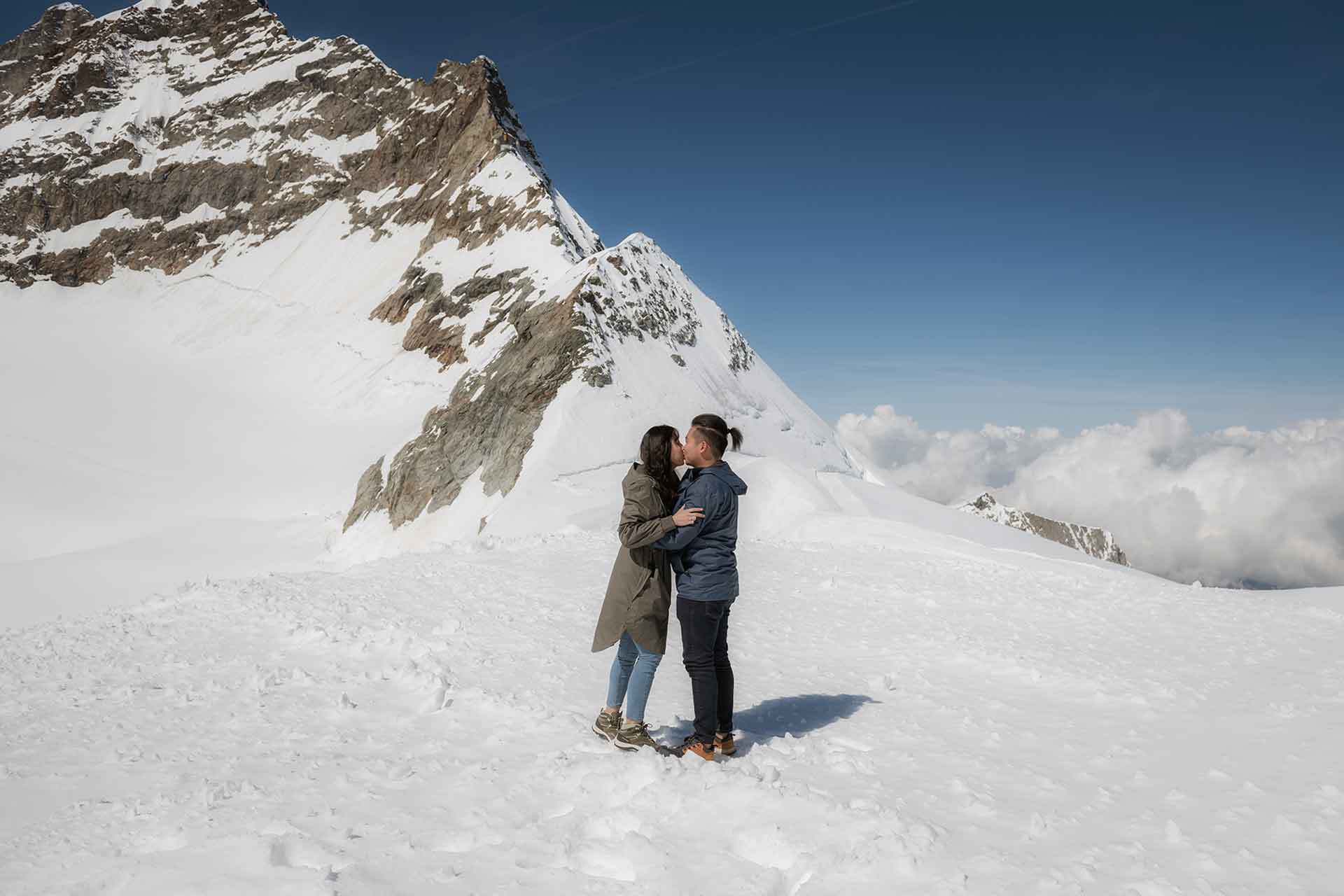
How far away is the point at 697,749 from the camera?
17.3 feet

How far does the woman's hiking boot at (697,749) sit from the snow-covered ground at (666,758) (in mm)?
113

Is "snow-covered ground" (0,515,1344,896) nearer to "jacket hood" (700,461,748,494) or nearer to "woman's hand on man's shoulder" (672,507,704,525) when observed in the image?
"woman's hand on man's shoulder" (672,507,704,525)

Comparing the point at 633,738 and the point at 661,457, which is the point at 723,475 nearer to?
the point at 661,457

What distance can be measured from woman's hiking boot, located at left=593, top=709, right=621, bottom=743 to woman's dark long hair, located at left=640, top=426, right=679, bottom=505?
1.68 m

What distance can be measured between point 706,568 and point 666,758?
Result: 4.25 feet

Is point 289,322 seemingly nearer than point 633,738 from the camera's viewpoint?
No

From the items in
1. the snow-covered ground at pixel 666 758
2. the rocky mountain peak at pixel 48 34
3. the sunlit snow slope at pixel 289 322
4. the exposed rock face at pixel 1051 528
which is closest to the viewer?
the snow-covered ground at pixel 666 758

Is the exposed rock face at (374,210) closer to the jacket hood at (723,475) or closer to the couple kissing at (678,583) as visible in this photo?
the couple kissing at (678,583)

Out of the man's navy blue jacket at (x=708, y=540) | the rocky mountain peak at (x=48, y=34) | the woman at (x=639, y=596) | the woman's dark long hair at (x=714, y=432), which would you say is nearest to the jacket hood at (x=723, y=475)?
the man's navy blue jacket at (x=708, y=540)

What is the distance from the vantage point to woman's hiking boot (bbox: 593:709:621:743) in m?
5.44

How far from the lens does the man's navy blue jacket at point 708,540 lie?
5.13 m

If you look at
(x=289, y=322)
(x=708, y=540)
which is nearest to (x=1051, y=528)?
(x=289, y=322)

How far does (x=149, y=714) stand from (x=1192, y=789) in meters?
8.00

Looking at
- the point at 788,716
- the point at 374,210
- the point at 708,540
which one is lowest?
the point at 788,716
